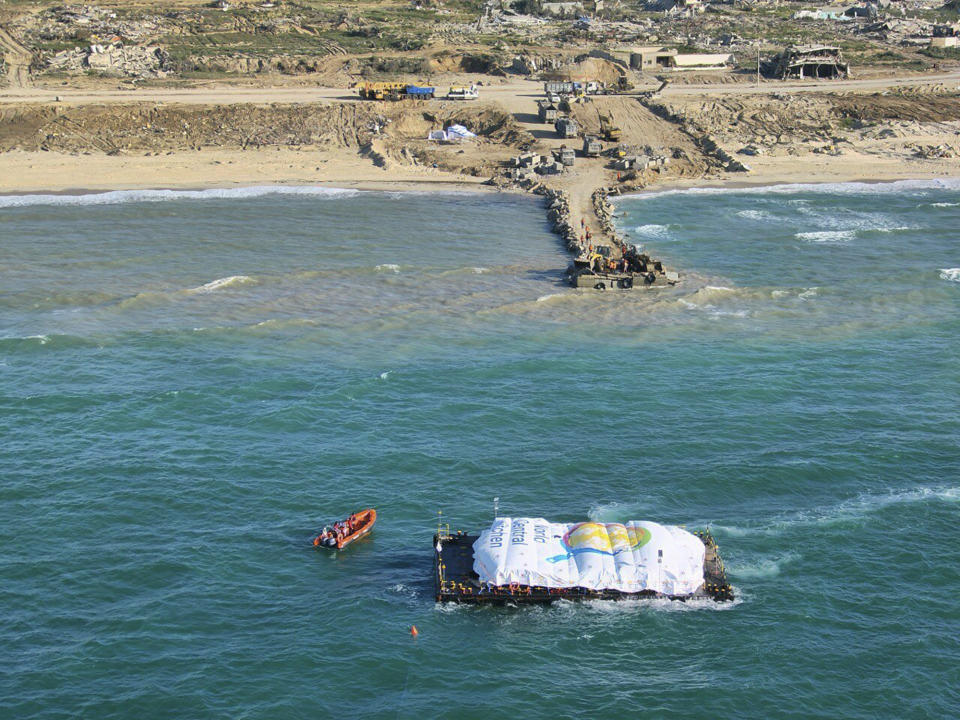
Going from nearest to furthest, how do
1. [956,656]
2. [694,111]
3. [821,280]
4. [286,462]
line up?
1. [956,656]
2. [286,462]
3. [821,280]
4. [694,111]

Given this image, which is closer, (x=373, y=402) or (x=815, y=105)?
(x=373, y=402)

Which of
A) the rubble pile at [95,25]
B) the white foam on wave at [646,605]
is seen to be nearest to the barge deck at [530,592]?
the white foam on wave at [646,605]

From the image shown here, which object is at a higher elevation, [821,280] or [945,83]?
[945,83]

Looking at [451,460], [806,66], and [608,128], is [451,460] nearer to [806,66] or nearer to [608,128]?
[608,128]

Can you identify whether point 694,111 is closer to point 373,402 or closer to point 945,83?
point 945,83

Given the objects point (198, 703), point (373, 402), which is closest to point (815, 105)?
point (373, 402)
